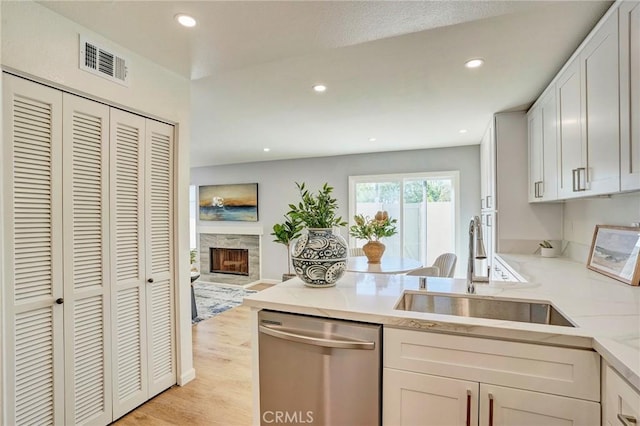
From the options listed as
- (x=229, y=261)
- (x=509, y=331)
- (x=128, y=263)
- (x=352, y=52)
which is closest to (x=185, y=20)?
(x=352, y=52)

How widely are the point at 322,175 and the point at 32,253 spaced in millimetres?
4680

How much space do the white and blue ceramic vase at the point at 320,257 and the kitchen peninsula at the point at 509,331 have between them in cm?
7

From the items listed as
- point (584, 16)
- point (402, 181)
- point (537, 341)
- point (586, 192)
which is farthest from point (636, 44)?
point (402, 181)

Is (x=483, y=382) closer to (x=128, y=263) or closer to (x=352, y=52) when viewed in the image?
(x=352, y=52)

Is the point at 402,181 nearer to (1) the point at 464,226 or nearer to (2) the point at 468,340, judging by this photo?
(1) the point at 464,226

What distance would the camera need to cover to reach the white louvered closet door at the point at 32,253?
5.01ft

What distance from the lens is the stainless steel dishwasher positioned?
1259 millimetres

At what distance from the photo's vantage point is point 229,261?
6848mm

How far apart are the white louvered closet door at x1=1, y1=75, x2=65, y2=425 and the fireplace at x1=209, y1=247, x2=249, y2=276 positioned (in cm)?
493

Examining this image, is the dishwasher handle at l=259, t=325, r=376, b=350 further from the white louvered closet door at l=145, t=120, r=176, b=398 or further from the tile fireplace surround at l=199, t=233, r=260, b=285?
the tile fireplace surround at l=199, t=233, r=260, b=285

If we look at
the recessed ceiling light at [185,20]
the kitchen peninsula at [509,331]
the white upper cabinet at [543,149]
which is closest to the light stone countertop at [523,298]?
the kitchen peninsula at [509,331]

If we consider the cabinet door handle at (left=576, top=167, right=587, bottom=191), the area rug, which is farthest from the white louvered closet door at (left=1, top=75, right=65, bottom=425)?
the cabinet door handle at (left=576, top=167, right=587, bottom=191)

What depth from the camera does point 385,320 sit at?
124 centimetres

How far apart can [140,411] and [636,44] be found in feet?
11.1
